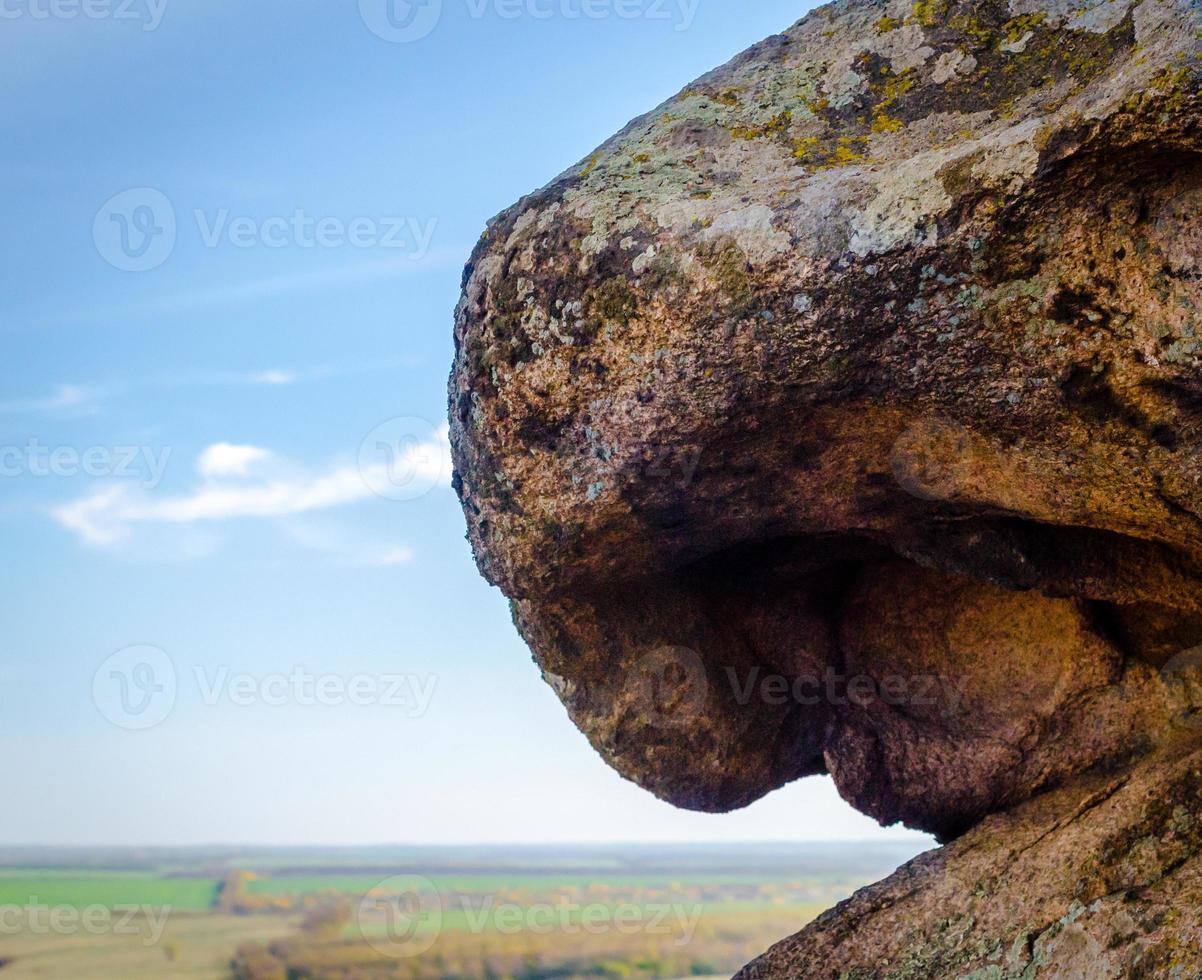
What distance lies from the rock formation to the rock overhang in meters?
0.02

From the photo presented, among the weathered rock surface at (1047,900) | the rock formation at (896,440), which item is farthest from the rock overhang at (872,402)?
the weathered rock surface at (1047,900)

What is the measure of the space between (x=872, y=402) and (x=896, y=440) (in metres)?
0.30

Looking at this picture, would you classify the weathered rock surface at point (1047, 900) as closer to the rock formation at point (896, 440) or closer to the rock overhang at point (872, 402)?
the rock formation at point (896, 440)

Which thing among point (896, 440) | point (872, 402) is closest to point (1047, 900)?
point (896, 440)

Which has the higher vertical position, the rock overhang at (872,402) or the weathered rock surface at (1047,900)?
the rock overhang at (872,402)

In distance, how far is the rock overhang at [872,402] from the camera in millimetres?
4066

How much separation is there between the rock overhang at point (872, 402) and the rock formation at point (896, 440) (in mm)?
15

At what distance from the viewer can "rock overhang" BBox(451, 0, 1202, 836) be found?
13.3ft

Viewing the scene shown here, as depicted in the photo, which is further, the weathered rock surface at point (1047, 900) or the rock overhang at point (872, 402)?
the weathered rock surface at point (1047, 900)

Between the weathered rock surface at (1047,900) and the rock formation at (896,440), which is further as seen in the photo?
the weathered rock surface at (1047,900)

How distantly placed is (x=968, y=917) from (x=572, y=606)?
234 centimetres

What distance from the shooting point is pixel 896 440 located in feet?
16.0

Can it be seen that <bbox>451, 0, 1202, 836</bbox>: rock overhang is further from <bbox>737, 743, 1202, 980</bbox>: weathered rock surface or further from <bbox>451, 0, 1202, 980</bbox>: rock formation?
<bbox>737, 743, 1202, 980</bbox>: weathered rock surface

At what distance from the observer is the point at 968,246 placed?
13.4 feet
